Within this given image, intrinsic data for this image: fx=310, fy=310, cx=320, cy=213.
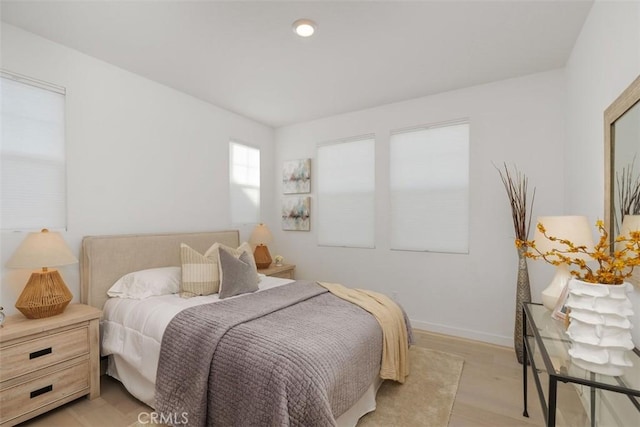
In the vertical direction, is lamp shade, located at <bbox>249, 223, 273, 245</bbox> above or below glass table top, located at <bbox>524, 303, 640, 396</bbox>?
above

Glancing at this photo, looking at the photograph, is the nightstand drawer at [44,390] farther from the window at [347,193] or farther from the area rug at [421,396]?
the window at [347,193]

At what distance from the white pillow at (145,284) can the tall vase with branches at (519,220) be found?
2.96m

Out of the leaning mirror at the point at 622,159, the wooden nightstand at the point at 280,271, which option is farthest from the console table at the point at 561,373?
the wooden nightstand at the point at 280,271

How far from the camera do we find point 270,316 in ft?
6.77

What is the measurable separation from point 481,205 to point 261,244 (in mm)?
2638

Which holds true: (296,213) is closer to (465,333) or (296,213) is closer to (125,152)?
(125,152)

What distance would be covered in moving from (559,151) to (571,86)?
1.88 feet

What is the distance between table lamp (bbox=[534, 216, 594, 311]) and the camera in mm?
1737

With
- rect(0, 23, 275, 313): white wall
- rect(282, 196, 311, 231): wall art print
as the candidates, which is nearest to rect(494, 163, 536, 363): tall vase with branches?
rect(282, 196, 311, 231): wall art print

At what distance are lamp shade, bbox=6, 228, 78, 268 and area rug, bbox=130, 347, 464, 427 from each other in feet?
3.90

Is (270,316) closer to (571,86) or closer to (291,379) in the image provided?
(291,379)

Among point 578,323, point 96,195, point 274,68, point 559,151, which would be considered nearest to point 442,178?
point 559,151

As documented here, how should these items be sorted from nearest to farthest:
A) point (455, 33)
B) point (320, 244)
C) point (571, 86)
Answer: point (455, 33) < point (571, 86) < point (320, 244)

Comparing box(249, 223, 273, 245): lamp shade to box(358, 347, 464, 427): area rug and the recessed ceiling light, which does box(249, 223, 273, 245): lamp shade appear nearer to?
box(358, 347, 464, 427): area rug
